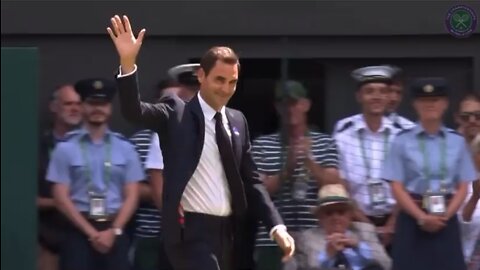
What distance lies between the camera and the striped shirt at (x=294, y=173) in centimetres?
778

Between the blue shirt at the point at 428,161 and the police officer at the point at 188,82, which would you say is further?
the police officer at the point at 188,82

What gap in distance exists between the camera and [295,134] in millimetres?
7922

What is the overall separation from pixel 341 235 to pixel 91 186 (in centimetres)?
149

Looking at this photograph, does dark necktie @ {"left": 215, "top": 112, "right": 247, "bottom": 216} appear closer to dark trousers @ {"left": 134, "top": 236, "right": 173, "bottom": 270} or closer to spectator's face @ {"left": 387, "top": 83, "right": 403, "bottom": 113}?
dark trousers @ {"left": 134, "top": 236, "right": 173, "bottom": 270}

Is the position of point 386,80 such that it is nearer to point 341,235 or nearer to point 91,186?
point 341,235

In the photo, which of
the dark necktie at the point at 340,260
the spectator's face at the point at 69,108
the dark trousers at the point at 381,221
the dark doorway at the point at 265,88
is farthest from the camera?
the dark doorway at the point at 265,88

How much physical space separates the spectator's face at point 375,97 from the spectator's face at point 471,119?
1.95 feet

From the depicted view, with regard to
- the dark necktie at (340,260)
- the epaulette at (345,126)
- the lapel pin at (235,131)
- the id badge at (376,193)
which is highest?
the epaulette at (345,126)

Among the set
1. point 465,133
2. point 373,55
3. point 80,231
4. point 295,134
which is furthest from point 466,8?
point 80,231

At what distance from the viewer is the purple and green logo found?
9.31 metres

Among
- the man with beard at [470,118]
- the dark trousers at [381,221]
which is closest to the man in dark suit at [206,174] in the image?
the dark trousers at [381,221]

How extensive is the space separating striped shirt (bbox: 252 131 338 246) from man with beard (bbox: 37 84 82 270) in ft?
3.83

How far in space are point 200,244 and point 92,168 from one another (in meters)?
1.64

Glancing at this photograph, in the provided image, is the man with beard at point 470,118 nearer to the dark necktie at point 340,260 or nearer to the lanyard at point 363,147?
the lanyard at point 363,147
